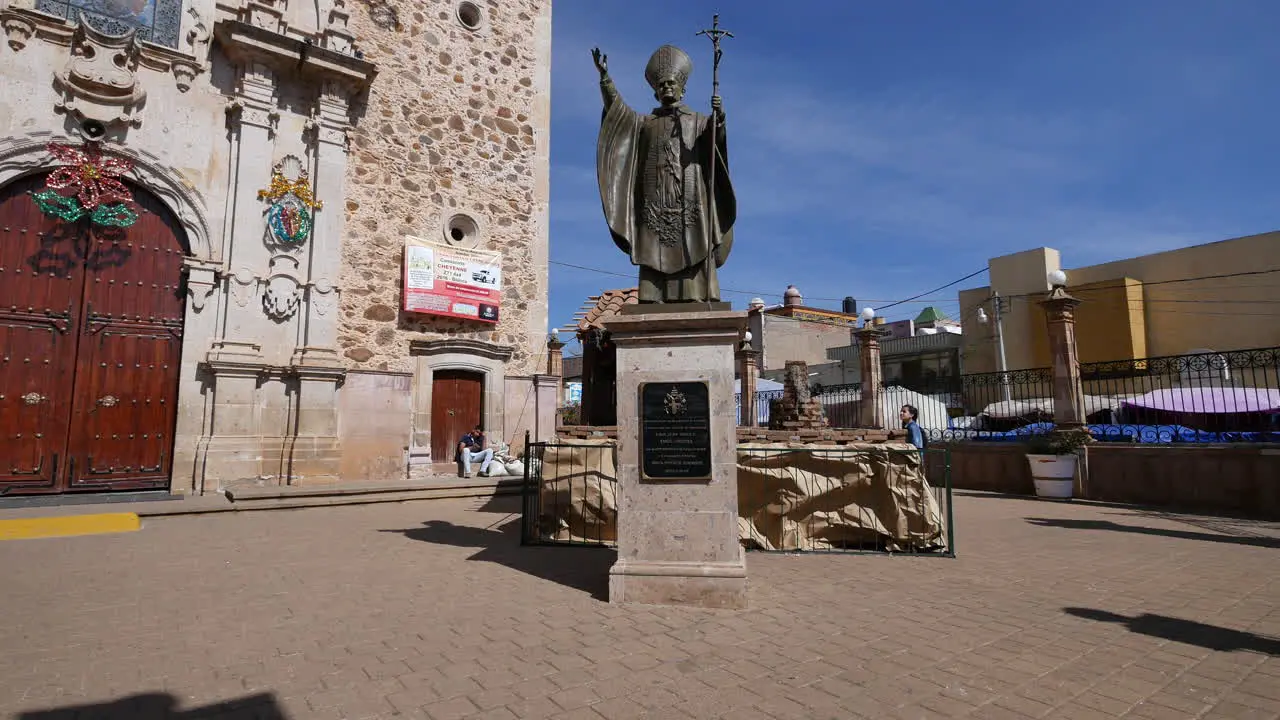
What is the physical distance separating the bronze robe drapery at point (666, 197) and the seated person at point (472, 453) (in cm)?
960

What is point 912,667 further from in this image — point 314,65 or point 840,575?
point 314,65

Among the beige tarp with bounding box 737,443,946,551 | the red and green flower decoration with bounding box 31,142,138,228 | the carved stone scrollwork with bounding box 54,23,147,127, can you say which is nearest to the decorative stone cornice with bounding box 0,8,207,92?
the carved stone scrollwork with bounding box 54,23,147,127

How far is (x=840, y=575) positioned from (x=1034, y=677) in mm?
2306

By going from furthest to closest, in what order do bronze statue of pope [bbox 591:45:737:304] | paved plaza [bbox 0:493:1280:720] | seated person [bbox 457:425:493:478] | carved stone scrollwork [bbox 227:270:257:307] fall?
1. seated person [bbox 457:425:493:478]
2. carved stone scrollwork [bbox 227:270:257:307]
3. bronze statue of pope [bbox 591:45:737:304]
4. paved plaza [bbox 0:493:1280:720]

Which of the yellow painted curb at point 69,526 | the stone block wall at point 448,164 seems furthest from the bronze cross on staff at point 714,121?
the stone block wall at point 448,164

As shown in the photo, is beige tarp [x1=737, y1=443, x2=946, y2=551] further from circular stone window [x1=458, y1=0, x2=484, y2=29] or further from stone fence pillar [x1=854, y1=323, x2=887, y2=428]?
circular stone window [x1=458, y1=0, x2=484, y2=29]

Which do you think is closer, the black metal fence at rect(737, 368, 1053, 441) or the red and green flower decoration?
the red and green flower decoration

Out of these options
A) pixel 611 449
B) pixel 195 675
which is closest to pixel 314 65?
pixel 611 449

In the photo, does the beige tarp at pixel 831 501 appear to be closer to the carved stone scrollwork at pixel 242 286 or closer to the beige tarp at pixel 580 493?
the beige tarp at pixel 580 493

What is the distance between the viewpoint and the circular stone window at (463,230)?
14.9m

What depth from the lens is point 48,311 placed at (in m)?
10.2

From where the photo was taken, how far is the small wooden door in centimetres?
1425

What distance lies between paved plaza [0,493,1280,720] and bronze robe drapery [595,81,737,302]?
8.60ft

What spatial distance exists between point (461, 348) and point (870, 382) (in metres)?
11.1
